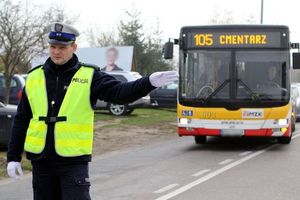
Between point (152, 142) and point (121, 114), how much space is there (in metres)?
7.47

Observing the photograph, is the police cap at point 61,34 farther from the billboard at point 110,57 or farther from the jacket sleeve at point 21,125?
the billboard at point 110,57

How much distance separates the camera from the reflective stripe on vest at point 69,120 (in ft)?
13.1

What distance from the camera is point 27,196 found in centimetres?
798

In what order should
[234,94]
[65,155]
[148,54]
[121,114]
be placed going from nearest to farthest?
[65,155], [234,94], [121,114], [148,54]

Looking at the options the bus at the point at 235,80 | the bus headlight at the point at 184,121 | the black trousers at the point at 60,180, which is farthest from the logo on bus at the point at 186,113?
the black trousers at the point at 60,180

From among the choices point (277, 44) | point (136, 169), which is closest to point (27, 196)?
point (136, 169)

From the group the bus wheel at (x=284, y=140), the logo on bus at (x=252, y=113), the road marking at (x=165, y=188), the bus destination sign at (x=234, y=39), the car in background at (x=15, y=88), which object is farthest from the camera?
the car in background at (x=15, y=88)

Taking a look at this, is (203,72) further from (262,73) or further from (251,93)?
→ (262,73)

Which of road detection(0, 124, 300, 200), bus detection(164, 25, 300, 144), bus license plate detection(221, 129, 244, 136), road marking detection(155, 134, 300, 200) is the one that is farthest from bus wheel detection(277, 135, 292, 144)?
bus license plate detection(221, 129, 244, 136)

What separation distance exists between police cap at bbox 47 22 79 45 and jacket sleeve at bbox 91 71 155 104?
0.31 meters

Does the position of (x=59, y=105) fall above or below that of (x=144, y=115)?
above

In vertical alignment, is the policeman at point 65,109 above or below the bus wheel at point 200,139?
above

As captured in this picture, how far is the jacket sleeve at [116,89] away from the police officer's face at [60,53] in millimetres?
245

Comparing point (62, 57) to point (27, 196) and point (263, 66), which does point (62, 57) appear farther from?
point (263, 66)
